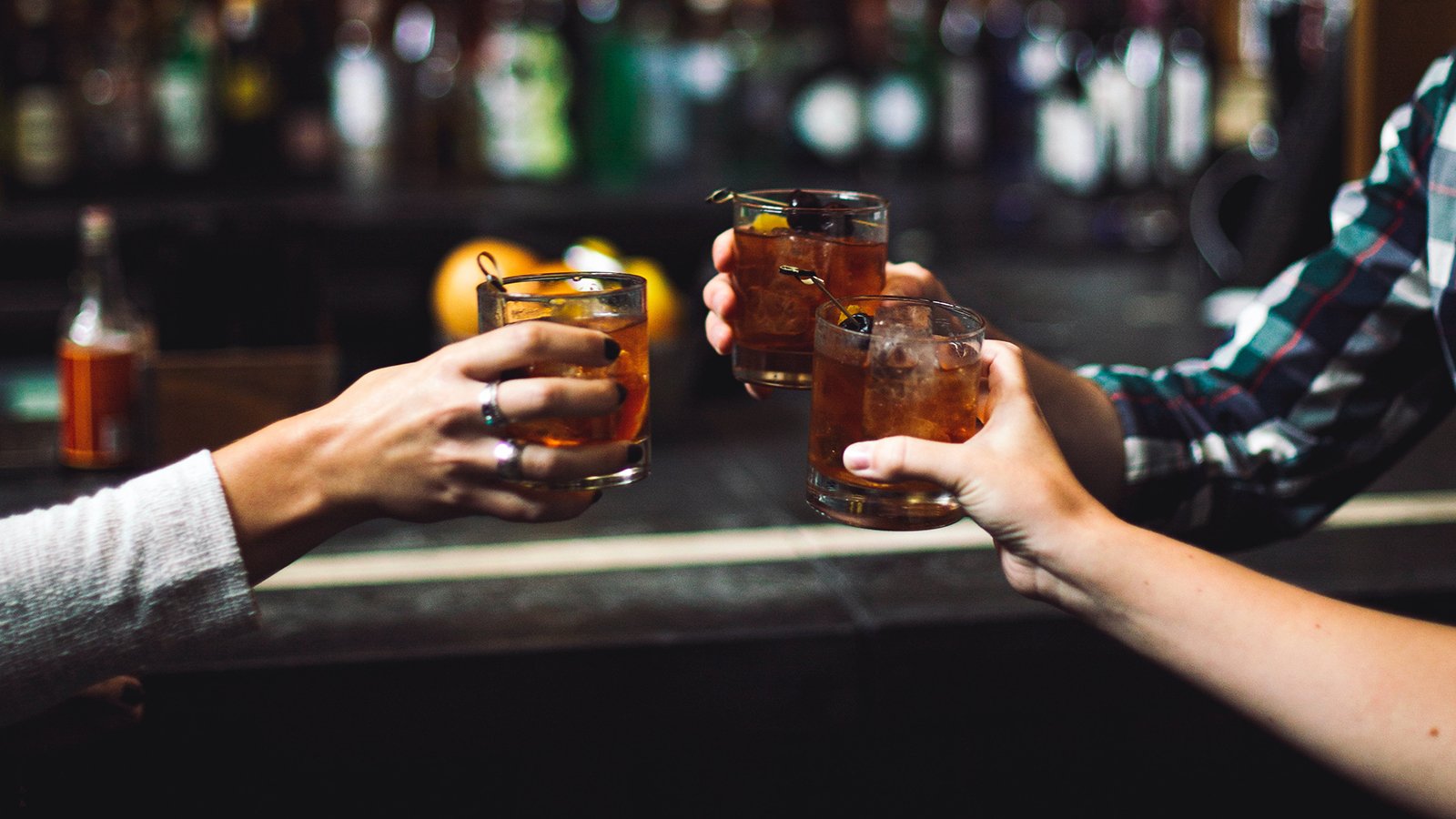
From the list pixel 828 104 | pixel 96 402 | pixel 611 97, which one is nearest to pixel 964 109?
pixel 828 104

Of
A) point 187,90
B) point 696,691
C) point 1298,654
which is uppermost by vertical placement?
point 187,90

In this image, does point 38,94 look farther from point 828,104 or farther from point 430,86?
point 828,104

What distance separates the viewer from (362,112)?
2930mm

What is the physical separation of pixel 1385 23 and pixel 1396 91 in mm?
97

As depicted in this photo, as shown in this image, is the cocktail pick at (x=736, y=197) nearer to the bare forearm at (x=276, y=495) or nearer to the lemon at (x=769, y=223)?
the lemon at (x=769, y=223)

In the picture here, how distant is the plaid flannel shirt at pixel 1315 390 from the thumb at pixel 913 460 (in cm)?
39

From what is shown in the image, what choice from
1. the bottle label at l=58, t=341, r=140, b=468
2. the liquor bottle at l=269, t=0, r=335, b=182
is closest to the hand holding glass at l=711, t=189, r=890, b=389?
the bottle label at l=58, t=341, r=140, b=468

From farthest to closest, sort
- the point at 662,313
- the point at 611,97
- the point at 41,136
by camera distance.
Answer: the point at 611,97 → the point at 41,136 → the point at 662,313

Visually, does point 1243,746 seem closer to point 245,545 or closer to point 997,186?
point 245,545

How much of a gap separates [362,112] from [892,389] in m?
2.44

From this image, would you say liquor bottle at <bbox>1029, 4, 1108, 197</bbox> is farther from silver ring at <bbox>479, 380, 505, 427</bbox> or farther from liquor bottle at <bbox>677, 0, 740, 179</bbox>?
silver ring at <bbox>479, 380, 505, 427</bbox>

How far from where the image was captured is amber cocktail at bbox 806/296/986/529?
76cm

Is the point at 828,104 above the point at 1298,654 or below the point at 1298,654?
above

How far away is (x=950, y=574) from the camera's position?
112cm
